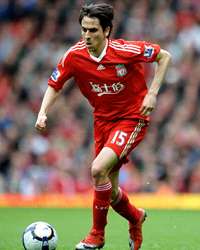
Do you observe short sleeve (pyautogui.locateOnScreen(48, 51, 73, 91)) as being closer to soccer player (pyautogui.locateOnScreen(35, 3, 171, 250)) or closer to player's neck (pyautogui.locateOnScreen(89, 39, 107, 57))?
soccer player (pyautogui.locateOnScreen(35, 3, 171, 250))

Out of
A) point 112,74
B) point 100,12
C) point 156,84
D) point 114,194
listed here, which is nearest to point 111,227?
point 114,194

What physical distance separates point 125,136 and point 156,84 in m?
0.56

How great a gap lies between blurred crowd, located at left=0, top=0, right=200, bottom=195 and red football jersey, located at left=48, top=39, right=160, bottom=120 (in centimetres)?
779

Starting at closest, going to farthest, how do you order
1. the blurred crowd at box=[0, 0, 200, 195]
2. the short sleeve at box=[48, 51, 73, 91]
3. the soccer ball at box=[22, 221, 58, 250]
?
1. the soccer ball at box=[22, 221, 58, 250]
2. the short sleeve at box=[48, 51, 73, 91]
3. the blurred crowd at box=[0, 0, 200, 195]

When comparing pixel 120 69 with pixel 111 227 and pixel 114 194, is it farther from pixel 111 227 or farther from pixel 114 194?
pixel 111 227

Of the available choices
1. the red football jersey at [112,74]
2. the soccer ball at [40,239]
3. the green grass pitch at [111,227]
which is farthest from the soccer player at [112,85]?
the green grass pitch at [111,227]

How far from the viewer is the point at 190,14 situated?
19.3 meters

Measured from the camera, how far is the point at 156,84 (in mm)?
8578

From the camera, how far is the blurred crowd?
16844 mm

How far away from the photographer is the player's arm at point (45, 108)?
8.55 meters

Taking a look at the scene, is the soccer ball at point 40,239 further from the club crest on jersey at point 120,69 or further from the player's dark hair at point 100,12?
the player's dark hair at point 100,12

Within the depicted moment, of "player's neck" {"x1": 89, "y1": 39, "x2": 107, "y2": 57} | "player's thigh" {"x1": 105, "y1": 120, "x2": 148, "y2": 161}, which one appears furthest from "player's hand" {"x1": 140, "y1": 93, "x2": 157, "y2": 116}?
"player's neck" {"x1": 89, "y1": 39, "x2": 107, "y2": 57}

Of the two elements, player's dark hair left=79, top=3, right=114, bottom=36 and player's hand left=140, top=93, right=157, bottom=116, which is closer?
player's hand left=140, top=93, right=157, bottom=116

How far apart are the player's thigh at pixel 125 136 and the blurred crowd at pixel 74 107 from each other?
25.6ft
